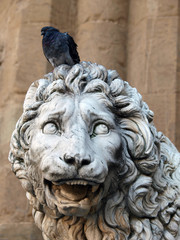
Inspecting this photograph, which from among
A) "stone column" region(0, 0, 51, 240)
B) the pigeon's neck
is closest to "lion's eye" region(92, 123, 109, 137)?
the pigeon's neck

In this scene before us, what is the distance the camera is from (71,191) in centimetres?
151

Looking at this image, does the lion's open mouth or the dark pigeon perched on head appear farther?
the dark pigeon perched on head

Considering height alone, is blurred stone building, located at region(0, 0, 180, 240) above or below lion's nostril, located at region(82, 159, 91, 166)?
above

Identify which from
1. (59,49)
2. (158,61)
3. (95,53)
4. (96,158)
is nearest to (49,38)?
(59,49)

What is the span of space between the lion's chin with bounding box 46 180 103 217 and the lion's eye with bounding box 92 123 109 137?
17 centimetres

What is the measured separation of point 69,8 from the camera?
2836mm

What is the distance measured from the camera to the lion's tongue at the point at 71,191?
1504 millimetres

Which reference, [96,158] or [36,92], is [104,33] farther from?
[96,158]

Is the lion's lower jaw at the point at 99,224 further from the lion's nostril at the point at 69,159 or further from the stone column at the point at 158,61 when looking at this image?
the stone column at the point at 158,61

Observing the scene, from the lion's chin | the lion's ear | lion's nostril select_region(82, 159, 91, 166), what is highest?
the lion's ear

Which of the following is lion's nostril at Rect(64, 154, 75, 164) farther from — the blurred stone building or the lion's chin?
the blurred stone building

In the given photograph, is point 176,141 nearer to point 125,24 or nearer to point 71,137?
point 125,24

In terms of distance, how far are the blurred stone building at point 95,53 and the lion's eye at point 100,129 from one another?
1.00m

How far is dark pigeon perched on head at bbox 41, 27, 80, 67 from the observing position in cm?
211
